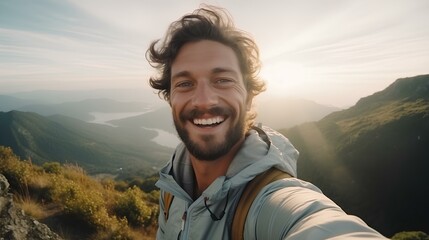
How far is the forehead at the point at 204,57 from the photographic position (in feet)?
10.2

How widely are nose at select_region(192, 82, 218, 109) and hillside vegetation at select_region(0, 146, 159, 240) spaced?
4.70 meters

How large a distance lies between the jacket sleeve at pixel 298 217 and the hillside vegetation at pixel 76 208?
532 centimetres

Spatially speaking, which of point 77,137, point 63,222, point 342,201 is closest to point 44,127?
point 77,137

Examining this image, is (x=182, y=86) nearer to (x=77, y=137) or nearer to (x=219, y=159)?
(x=219, y=159)

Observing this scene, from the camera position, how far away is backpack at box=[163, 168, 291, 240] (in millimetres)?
1965

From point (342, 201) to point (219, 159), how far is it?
5068 cm

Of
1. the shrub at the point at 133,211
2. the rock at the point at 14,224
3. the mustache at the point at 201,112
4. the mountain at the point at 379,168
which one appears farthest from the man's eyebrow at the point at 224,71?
the mountain at the point at 379,168

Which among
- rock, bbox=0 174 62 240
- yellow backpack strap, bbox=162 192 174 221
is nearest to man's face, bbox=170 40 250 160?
yellow backpack strap, bbox=162 192 174 221

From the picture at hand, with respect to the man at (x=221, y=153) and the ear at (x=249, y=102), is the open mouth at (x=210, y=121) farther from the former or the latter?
the ear at (x=249, y=102)

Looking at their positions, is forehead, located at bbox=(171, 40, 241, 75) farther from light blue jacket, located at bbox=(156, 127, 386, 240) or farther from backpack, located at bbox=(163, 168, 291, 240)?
backpack, located at bbox=(163, 168, 291, 240)

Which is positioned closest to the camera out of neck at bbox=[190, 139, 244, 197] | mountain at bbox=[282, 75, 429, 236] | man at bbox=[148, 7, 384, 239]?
man at bbox=[148, 7, 384, 239]

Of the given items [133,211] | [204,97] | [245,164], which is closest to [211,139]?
[204,97]

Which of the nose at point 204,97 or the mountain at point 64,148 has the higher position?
the nose at point 204,97

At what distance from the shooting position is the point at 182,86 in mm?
3133
